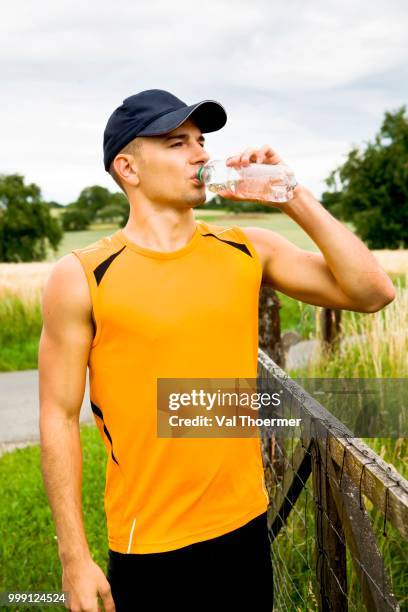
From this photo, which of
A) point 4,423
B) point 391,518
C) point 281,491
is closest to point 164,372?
point 391,518

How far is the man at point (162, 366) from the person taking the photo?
2.26 meters

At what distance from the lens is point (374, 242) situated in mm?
53062

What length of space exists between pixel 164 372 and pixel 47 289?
47 cm

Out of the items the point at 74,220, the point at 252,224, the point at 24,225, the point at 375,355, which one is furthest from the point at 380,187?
the point at 375,355

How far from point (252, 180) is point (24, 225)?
2473 inches

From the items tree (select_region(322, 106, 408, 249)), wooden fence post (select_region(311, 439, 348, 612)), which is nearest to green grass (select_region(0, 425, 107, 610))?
wooden fence post (select_region(311, 439, 348, 612))

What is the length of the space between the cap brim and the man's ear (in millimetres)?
105

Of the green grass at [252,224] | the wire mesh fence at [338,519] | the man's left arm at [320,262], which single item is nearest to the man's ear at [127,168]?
the man's left arm at [320,262]

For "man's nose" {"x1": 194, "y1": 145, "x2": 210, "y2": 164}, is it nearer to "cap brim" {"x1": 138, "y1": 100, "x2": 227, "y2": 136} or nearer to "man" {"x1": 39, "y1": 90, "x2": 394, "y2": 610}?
"man" {"x1": 39, "y1": 90, "x2": 394, "y2": 610}

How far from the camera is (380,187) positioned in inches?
2041

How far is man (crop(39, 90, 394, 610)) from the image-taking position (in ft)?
7.41

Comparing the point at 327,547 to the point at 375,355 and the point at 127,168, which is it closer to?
the point at 127,168

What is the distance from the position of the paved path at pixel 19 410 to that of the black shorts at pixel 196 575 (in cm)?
524

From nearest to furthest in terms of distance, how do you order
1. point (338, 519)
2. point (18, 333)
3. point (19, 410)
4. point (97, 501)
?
point (338, 519), point (97, 501), point (19, 410), point (18, 333)
